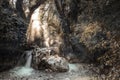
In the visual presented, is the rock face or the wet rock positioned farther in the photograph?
the rock face

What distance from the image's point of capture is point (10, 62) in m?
12.2

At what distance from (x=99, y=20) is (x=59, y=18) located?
9667mm

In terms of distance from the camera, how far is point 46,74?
433 inches

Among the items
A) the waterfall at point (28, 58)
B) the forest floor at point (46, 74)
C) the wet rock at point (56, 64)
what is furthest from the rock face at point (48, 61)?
the forest floor at point (46, 74)

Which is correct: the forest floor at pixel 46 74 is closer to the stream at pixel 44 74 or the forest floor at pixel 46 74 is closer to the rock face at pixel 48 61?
the stream at pixel 44 74

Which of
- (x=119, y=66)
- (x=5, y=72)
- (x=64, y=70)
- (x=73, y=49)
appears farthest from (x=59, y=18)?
(x=119, y=66)

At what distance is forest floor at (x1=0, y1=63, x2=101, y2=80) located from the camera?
10.3 metres

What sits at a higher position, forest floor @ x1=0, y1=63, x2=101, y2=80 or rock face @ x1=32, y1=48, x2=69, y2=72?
rock face @ x1=32, y1=48, x2=69, y2=72

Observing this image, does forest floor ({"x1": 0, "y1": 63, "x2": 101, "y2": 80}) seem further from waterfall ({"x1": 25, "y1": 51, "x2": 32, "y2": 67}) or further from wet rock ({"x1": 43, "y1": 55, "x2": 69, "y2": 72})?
waterfall ({"x1": 25, "y1": 51, "x2": 32, "y2": 67})

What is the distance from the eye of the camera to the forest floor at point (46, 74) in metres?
10.3

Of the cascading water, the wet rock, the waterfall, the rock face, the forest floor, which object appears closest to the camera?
the forest floor

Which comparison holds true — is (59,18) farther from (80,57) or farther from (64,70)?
(64,70)

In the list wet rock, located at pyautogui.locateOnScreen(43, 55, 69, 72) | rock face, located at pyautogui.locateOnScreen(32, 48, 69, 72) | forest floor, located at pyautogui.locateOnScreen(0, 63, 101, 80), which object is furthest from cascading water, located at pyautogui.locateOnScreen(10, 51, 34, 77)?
wet rock, located at pyautogui.locateOnScreen(43, 55, 69, 72)

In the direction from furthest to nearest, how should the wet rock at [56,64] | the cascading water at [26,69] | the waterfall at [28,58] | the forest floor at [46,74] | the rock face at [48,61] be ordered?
the waterfall at [28,58], the rock face at [48,61], the wet rock at [56,64], the cascading water at [26,69], the forest floor at [46,74]
